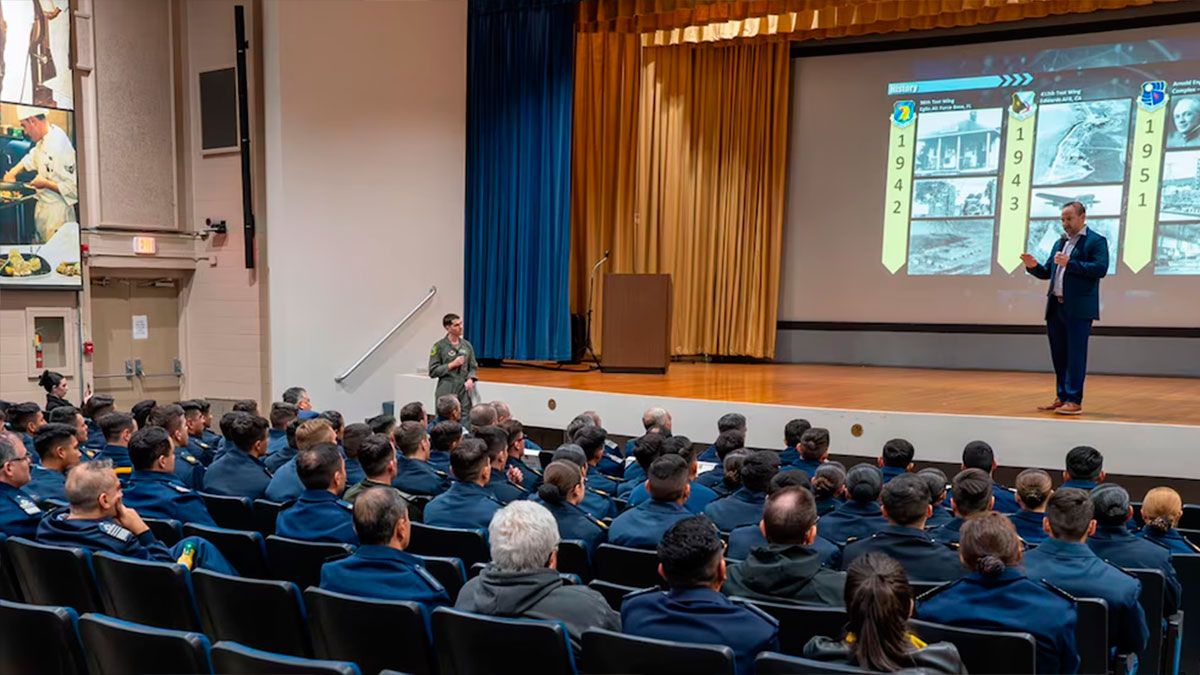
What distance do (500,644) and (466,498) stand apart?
61.5 inches

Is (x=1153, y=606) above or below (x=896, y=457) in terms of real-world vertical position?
below

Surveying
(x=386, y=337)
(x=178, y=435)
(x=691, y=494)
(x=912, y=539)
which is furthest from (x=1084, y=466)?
(x=386, y=337)

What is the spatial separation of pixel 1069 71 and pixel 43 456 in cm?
977

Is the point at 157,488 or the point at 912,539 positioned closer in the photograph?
the point at 912,539

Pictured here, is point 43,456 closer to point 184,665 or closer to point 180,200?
point 184,665

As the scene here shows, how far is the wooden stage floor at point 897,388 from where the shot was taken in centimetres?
678

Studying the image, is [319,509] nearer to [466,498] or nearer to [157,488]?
[466,498]

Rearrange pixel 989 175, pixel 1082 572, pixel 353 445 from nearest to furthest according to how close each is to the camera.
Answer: pixel 1082 572
pixel 353 445
pixel 989 175

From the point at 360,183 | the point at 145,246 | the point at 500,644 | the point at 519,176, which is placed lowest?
the point at 500,644

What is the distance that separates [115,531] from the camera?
316 centimetres

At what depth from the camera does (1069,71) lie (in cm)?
955

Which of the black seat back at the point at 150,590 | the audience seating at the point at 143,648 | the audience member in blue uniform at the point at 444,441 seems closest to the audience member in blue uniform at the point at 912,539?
the audience seating at the point at 143,648

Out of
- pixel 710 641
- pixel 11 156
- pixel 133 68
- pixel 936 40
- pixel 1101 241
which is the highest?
pixel 936 40

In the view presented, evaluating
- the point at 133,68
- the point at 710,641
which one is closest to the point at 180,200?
the point at 133,68
